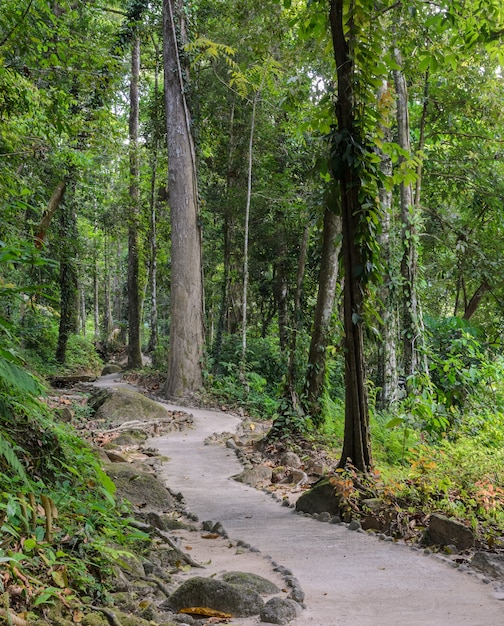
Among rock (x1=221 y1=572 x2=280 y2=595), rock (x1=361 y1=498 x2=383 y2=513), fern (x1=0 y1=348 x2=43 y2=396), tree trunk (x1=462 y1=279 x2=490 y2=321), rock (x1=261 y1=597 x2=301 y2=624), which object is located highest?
tree trunk (x1=462 y1=279 x2=490 y2=321)

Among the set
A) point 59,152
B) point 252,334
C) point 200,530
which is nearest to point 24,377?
point 200,530

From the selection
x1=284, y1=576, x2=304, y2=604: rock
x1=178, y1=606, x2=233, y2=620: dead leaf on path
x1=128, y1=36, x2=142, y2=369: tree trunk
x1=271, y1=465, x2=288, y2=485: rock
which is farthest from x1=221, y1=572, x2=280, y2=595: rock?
x1=128, y1=36, x2=142, y2=369: tree trunk

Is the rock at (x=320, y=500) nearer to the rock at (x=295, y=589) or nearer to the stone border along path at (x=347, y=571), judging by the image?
the stone border along path at (x=347, y=571)

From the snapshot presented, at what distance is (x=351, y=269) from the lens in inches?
207

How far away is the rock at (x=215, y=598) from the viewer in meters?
2.73

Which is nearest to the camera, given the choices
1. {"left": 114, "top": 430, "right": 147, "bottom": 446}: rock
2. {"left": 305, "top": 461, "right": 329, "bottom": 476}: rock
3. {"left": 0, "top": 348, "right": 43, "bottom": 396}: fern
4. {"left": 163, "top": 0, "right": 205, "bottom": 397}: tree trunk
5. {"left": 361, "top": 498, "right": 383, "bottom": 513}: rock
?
{"left": 0, "top": 348, "right": 43, "bottom": 396}: fern

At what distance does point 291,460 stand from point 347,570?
3717 mm

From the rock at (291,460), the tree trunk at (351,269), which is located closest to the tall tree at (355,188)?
the tree trunk at (351,269)

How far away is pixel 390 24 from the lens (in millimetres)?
8078

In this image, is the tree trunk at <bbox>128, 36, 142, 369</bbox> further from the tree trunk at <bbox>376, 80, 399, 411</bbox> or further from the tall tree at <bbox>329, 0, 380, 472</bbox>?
the tall tree at <bbox>329, 0, 380, 472</bbox>

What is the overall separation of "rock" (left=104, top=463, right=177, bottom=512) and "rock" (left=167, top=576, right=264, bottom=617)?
2566mm

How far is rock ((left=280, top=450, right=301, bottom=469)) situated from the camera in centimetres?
727

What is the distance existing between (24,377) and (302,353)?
879 cm

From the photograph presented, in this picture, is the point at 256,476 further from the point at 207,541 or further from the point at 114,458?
the point at 207,541
